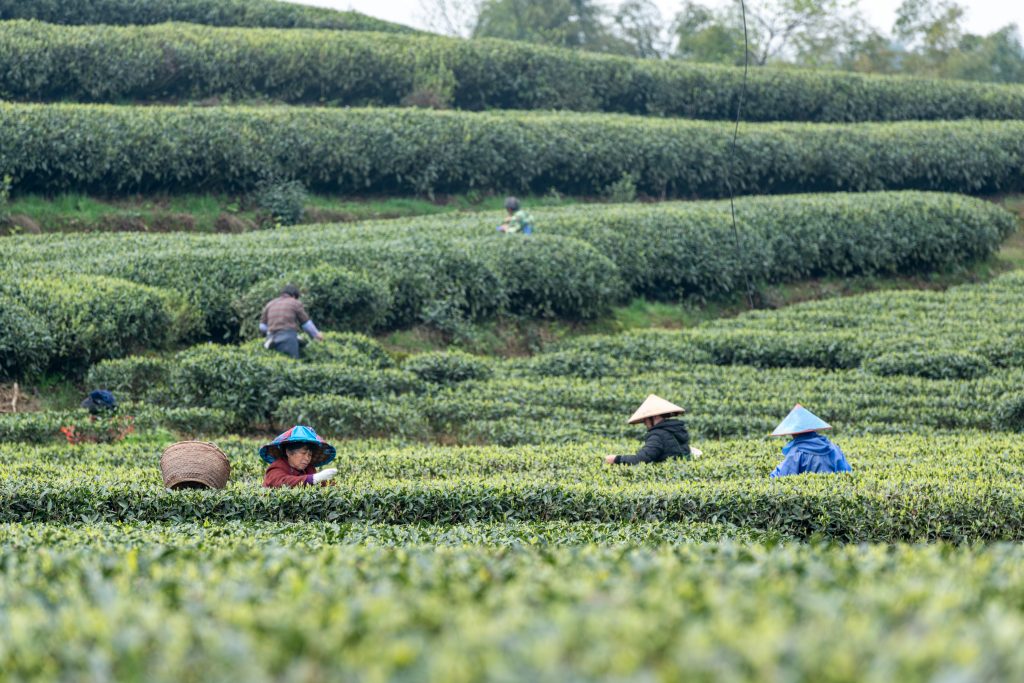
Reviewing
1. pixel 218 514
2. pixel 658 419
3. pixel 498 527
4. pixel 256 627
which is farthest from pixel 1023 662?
pixel 658 419

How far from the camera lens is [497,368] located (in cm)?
1866

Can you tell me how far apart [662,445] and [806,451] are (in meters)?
1.64

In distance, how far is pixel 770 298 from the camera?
27.2m

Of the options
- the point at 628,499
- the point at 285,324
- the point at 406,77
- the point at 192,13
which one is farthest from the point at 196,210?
the point at 628,499

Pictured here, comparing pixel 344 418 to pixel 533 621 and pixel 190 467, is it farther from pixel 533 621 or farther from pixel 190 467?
pixel 533 621

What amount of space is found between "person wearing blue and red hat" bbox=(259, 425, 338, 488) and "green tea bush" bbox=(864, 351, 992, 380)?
36.9ft

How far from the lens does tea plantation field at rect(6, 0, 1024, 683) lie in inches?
136

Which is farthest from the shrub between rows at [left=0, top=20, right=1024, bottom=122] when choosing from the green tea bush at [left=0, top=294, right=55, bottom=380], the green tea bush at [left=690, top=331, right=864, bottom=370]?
the green tea bush at [left=690, top=331, right=864, bottom=370]

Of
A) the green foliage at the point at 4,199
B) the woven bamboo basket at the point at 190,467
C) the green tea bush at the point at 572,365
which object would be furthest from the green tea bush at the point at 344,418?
the green foliage at the point at 4,199

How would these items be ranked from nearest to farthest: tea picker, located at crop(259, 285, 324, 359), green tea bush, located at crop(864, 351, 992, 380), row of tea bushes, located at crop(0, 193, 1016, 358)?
tea picker, located at crop(259, 285, 324, 359), green tea bush, located at crop(864, 351, 992, 380), row of tea bushes, located at crop(0, 193, 1016, 358)

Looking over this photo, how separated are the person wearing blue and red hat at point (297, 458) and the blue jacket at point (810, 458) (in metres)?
4.05

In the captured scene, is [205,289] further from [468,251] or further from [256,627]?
[256,627]

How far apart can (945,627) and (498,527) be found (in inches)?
219

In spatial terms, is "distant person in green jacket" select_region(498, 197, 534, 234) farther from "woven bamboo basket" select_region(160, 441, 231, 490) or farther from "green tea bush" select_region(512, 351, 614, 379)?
"woven bamboo basket" select_region(160, 441, 231, 490)
